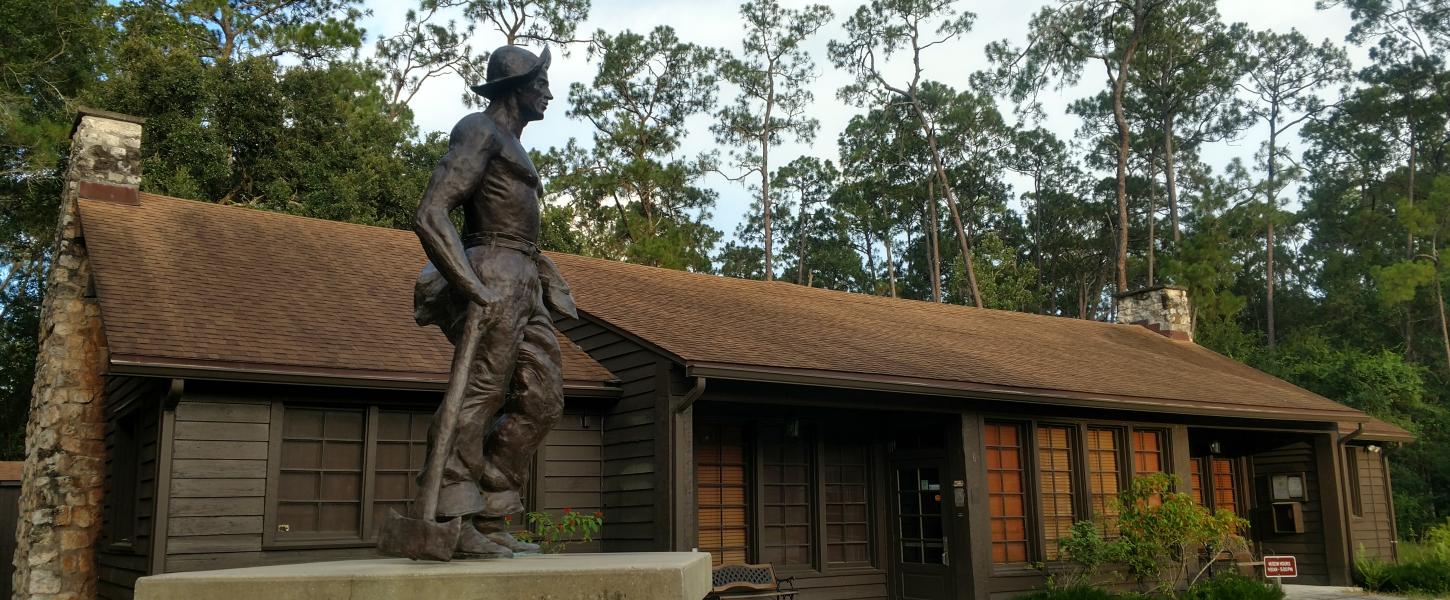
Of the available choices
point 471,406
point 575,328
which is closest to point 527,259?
point 471,406

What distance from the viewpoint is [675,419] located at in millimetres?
9656

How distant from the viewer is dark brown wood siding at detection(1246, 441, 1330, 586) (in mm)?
15414

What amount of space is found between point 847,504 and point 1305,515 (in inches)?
310

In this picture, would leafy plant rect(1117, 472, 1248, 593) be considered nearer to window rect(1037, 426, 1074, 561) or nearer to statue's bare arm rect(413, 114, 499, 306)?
window rect(1037, 426, 1074, 561)

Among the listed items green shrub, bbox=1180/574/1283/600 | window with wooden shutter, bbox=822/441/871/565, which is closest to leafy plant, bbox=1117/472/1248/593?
green shrub, bbox=1180/574/1283/600

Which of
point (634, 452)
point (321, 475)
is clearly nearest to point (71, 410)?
point (321, 475)

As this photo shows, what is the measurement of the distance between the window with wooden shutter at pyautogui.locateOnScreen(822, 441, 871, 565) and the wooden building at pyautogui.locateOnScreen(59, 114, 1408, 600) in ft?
0.11

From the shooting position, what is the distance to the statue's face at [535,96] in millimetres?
4980

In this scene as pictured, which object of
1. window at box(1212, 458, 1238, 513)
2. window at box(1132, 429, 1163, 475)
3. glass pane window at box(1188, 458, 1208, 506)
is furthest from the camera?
window at box(1212, 458, 1238, 513)

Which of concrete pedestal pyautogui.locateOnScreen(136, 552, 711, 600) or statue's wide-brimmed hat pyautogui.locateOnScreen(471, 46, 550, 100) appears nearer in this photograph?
concrete pedestal pyautogui.locateOnScreen(136, 552, 711, 600)

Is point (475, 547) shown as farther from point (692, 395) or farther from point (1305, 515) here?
point (1305, 515)

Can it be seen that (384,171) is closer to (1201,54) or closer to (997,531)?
(997,531)

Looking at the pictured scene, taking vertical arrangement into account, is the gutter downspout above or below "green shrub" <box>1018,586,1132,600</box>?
above

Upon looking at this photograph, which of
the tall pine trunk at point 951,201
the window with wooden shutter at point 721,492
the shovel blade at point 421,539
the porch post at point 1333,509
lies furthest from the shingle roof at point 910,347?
the tall pine trunk at point 951,201
